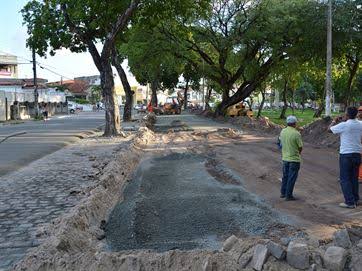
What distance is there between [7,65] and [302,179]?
8135cm

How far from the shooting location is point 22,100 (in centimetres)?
6353

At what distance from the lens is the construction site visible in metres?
5.45

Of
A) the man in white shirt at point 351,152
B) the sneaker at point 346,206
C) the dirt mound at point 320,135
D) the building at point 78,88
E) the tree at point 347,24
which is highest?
the tree at point 347,24

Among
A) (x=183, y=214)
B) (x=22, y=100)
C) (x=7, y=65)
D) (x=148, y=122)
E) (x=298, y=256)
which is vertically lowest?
(x=148, y=122)

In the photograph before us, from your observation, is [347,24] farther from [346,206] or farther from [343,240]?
[343,240]

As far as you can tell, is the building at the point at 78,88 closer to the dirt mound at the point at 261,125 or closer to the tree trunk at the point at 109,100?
the dirt mound at the point at 261,125

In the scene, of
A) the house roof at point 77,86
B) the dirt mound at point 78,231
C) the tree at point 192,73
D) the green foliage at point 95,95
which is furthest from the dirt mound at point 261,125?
the house roof at point 77,86

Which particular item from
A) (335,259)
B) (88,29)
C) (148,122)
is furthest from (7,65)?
(335,259)

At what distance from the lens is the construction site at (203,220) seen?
5.45 m

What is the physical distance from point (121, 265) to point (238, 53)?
39.5m

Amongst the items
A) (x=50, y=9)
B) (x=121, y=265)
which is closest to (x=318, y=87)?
(x=50, y=9)

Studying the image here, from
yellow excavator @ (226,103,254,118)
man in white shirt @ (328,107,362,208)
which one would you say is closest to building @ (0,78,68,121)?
yellow excavator @ (226,103,254,118)

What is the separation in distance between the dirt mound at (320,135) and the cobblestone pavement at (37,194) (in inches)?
345

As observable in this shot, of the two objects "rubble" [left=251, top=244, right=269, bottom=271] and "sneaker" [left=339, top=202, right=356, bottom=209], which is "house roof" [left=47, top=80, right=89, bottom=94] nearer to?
"sneaker" [left=339, top=202, right=356, bottom=209]
